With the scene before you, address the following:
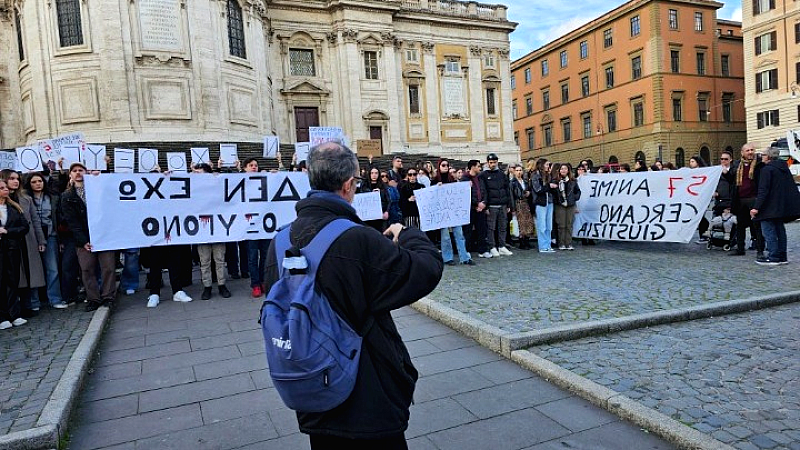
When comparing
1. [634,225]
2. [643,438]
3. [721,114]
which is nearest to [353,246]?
[643,438]

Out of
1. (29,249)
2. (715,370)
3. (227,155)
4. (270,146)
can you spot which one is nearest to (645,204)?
(715,370)

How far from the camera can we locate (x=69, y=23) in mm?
26078

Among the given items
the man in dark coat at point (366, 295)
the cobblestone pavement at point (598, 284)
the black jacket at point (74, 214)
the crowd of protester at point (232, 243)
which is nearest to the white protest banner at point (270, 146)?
the crowd of protester at point (232, 243)

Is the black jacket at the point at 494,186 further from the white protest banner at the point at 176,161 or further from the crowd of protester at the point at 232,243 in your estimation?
the white protest banner at the point at 176,161

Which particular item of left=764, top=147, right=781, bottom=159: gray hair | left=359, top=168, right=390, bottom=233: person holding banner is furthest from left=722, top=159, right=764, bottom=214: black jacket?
left=359, top=168, right=390, bottom=233: person holding banner

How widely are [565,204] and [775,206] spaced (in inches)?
162

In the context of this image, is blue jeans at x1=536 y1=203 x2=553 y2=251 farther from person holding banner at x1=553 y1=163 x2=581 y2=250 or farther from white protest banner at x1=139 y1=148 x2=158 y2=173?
white protest banner at x1=139 y1=148 x2=158 y2=173

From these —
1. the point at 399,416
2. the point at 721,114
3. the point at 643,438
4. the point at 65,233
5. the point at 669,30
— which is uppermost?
the point at 669,30

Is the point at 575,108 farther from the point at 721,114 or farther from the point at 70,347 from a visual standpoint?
the point at 70,347

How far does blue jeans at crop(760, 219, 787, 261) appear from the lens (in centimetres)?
862

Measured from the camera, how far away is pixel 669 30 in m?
50.1

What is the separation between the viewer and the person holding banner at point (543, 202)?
1173 cm

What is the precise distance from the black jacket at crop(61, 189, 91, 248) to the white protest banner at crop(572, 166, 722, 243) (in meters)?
10.2

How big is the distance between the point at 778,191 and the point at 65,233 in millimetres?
11138
